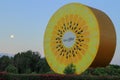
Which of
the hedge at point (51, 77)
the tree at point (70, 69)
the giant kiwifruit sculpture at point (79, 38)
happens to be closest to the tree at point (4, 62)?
the giant kiwifruit sculpture at point (79, 38)

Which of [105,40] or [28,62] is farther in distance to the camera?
[28,62]

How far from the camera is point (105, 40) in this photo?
17.7m

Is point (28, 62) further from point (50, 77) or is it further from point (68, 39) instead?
point (50, 77)

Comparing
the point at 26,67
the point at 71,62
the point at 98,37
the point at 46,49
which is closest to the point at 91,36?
the point at 98,37

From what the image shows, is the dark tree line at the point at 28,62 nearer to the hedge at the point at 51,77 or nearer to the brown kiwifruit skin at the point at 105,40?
the brown kiwifruit skin at the point at 105,40

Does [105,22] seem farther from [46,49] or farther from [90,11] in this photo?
[46,49]

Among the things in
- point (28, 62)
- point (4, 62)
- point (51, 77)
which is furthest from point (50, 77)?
point (4, 62)

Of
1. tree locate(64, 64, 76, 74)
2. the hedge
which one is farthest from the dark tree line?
the hedge

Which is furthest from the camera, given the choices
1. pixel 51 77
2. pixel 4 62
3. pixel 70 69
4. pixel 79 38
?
pixel 4 62

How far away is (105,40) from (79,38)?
5.43 feet

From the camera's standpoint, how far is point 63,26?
19359 mm

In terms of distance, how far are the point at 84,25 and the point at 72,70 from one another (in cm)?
293

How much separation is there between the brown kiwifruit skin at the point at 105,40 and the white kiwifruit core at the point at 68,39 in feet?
6.46

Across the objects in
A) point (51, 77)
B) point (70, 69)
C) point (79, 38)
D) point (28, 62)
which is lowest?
point (51, 77)
